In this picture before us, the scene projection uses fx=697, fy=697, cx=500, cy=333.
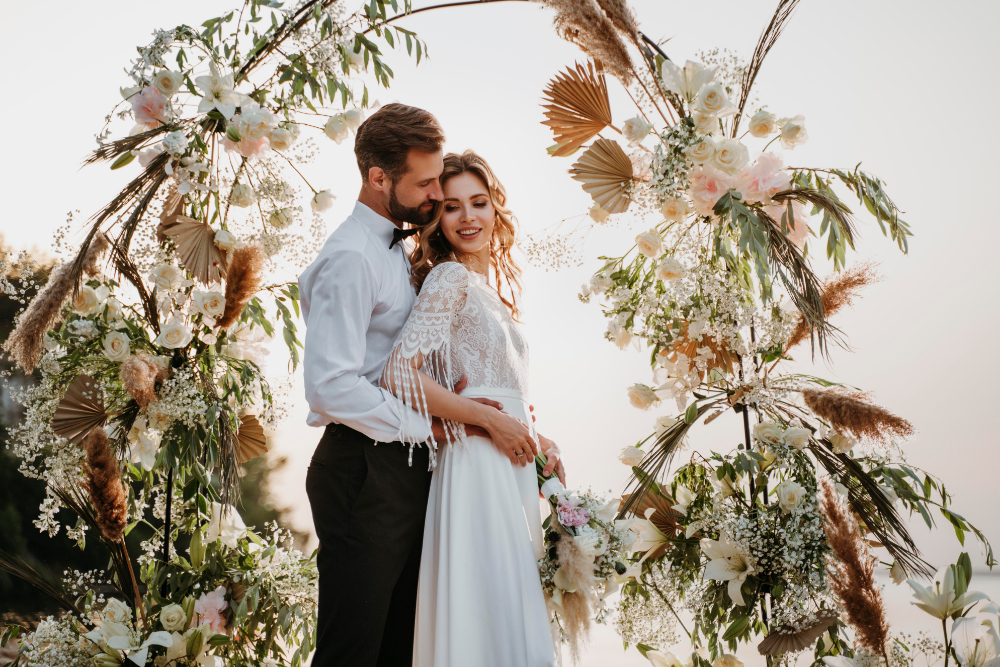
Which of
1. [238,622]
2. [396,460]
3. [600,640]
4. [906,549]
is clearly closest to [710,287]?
[906,549]

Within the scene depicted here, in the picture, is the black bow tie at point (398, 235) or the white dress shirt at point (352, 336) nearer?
the white dress shirt at point (352, 336)

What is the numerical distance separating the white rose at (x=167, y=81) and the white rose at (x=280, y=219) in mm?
476

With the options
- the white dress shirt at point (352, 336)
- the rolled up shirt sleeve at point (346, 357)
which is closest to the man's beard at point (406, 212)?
the white dress shirt at point (352, 336)

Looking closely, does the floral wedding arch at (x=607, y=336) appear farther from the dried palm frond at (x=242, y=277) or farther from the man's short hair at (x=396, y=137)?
the man's short hair at (x=396, y=137)

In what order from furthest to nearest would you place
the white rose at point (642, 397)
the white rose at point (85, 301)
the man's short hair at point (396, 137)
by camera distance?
the white rose at point (642, 397)
the white rose at point (85, 301)
the man's short hair at point (396, 137)

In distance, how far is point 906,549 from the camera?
202cm

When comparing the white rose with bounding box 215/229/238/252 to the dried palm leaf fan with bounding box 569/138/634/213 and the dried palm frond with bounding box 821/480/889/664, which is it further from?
the dried palm frond with bounding box 821/480/889/664

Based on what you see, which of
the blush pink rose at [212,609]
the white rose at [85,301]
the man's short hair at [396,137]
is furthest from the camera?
the blush pink rose at [212,609]

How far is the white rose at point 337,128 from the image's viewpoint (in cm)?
234

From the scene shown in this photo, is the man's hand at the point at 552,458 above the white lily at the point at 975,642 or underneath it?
above

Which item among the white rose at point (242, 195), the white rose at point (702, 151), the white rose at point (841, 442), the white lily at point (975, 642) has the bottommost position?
the white lily at point (975, 642)

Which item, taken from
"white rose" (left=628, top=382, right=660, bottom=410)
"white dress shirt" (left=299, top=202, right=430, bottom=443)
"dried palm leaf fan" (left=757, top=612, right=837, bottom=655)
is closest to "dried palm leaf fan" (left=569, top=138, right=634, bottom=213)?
"white rose" (left=628, top=382, right=660, bottom=410)

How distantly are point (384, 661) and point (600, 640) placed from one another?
8.16 ft

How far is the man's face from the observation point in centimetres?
195
